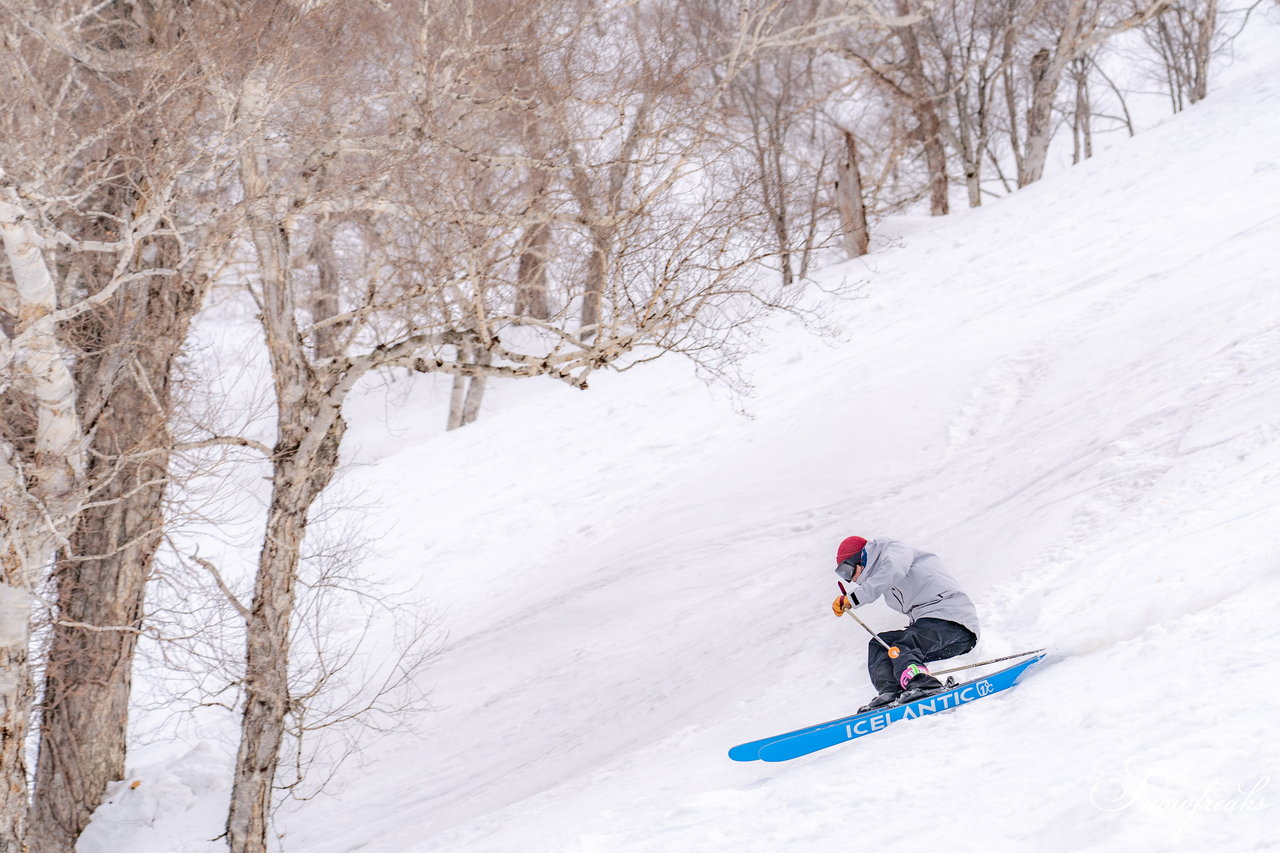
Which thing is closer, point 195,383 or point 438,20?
point 438,20

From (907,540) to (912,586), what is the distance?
8.95ft

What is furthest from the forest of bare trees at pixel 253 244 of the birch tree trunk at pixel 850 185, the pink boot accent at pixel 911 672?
the birch tree trunk at pixel 850 185

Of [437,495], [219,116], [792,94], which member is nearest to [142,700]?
[437,495]

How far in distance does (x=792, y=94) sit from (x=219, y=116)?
16204 millimetres

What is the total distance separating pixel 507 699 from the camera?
1044cm

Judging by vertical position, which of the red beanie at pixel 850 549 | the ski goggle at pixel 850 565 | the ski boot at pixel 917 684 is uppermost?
the red beanie at pixel 850 549

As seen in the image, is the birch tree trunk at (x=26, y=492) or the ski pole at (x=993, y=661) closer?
the ski pole at (x=993, y=661)

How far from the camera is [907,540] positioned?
9.51m

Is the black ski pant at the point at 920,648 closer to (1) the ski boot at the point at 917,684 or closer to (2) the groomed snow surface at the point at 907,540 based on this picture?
(1) the ski boot at the point at 917,684

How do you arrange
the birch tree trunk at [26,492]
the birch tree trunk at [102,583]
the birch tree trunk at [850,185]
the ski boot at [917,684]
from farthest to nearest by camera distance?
1. the birch tree trunk at [850,185]
2. the birch tree trunk at [102,583]
3. the birch tree trunk at [26,492]
4. the ski boot at [917,684]

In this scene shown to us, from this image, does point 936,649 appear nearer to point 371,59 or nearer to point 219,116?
point 219,116

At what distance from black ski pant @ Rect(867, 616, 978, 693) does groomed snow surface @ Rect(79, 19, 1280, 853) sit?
0.25m

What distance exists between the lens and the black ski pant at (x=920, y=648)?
654 cm

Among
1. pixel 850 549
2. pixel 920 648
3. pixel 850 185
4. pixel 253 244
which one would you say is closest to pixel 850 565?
pixel 850 549
